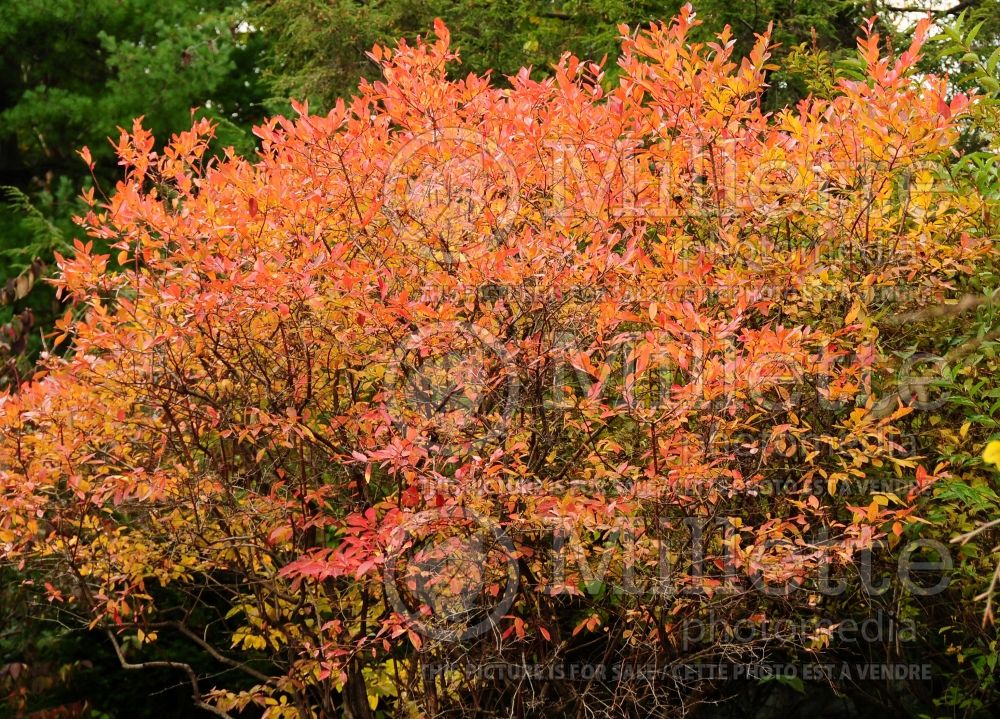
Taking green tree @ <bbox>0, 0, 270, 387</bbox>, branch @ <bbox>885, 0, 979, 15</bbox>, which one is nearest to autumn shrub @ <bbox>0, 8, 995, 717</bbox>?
branch @ <bbox>885, 0, 979, 15</bbox>

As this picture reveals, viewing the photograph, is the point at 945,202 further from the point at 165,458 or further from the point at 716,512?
the point at 165,458

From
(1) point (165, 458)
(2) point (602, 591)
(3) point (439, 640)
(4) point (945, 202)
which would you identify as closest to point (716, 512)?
(2) point (602, 591)

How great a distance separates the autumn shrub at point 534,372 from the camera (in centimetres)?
390

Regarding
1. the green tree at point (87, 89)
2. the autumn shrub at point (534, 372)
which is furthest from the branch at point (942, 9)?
the green tree at point (87, 89)

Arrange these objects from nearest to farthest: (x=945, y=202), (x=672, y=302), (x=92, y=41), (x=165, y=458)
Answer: (x=672, y=302)
(x=945, y=202)
(x=165, y=458)
(x=92, y=41)

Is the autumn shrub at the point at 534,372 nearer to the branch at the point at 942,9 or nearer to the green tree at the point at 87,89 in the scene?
the branch at the point at 942,9

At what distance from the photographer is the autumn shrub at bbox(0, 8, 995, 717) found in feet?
12.8

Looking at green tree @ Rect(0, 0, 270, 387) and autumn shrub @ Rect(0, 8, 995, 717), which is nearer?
autumn shrub @ Rect(0, 8, 995, 717)

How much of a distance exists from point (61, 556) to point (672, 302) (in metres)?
3.35

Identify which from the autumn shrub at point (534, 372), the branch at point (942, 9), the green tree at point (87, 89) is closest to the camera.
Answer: the autumn shrub at point (534, 372)

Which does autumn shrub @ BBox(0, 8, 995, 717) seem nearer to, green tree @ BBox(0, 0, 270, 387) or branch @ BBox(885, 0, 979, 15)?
branch @ BBox(885, 0, 979, 15)

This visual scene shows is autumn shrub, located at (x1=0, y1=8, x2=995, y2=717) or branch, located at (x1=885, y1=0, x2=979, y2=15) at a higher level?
branch, located at (x1=885, y1=0, x2=979, y2=15)

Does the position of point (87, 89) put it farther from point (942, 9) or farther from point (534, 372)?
point (534, 372)

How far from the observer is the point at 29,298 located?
10828mm
